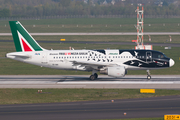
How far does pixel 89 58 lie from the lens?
44938 mm

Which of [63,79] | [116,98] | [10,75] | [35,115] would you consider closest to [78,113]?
[35,115]

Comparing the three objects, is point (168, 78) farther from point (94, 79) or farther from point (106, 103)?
point (106, 103)

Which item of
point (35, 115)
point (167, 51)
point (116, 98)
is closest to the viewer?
point (35, 115)

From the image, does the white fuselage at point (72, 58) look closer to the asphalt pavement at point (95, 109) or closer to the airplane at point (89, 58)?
the airplane at point (89, 58)

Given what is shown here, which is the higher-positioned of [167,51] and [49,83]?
[167,51]

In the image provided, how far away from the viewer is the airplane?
4462 cm

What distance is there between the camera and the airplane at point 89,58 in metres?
44.6

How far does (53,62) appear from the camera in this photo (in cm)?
4559

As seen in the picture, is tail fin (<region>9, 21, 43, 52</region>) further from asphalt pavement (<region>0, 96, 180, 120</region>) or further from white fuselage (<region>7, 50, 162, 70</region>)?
asphalt pavement (<region>0, 96, 180, 120</region>)

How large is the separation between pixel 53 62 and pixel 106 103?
16.3m

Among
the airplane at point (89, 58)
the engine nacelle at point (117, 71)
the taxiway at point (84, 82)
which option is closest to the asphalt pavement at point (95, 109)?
the taxiway at point (84, 82)

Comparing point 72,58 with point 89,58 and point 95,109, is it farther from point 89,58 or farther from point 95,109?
point 95,109

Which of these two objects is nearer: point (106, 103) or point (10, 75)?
point (106, 103)

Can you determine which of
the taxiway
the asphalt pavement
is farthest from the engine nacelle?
the asphalt pavement
